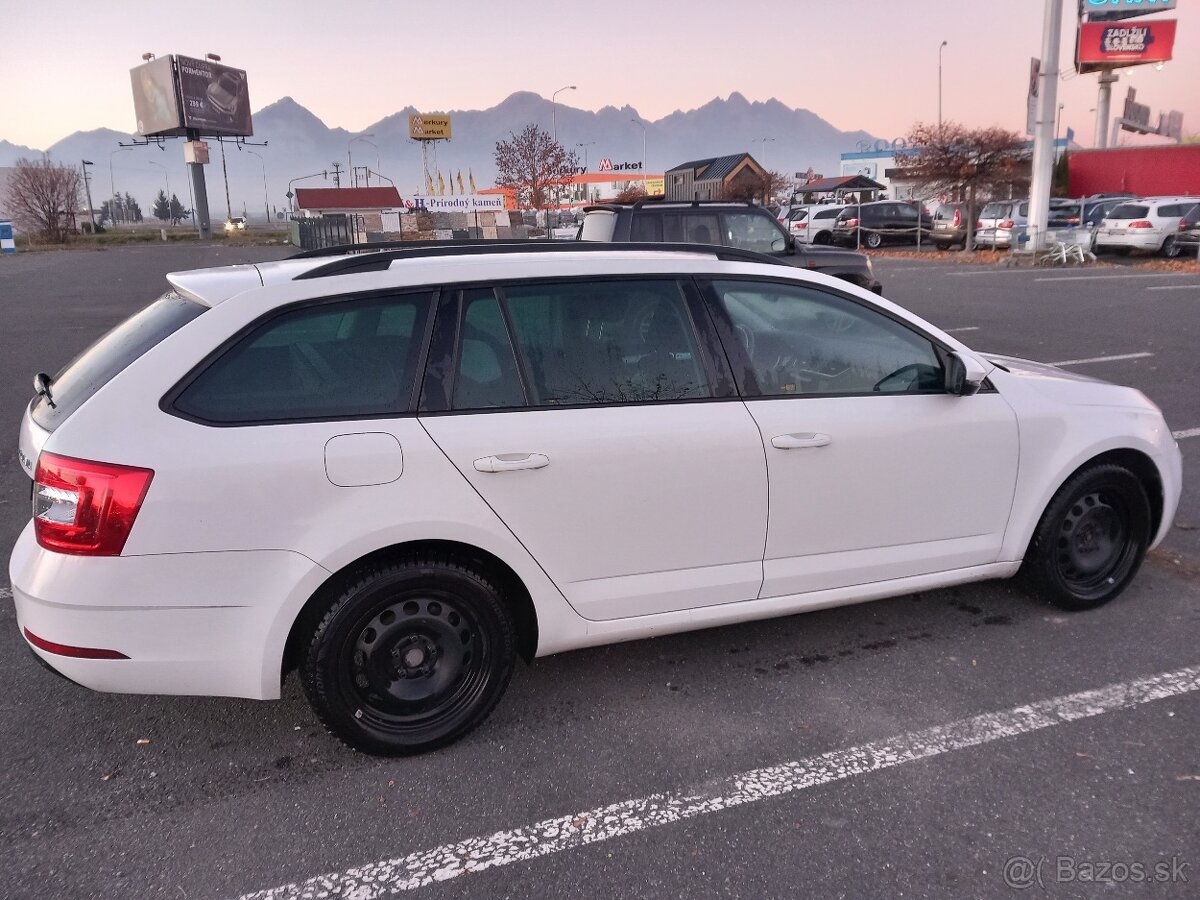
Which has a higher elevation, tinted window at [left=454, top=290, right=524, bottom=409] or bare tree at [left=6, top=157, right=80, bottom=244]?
bare tree at [left=6, top=157, right=80, bottom=244]

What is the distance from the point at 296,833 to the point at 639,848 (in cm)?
105

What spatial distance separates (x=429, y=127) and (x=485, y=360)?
91.7 meters

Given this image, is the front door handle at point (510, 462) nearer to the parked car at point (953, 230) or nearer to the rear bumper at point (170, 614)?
the rear bumper at point (170, 614)

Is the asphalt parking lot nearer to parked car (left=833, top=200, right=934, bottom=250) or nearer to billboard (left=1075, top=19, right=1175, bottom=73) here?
parked car (left=833, top=200, right=934, bottom=250)

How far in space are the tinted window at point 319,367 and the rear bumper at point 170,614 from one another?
0.47m

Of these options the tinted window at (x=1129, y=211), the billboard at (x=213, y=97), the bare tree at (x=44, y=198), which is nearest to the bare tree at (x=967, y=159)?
the tinted window at (x=1129, y=211)

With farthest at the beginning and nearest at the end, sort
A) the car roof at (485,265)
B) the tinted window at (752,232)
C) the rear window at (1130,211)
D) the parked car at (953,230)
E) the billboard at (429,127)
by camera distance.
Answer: the billboard at (429,127)
the parked car at (953,230)
the rear window at (1130,211)
the tinted window at (752,232)
the car roof at (485,265)

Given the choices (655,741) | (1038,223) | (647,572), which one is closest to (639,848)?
(655,741)

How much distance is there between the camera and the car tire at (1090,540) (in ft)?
12.5

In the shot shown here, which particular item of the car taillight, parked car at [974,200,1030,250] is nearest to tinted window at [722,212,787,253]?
the car taillight

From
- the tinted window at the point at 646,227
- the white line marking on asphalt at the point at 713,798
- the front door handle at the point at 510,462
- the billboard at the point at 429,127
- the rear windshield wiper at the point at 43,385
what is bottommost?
the white line marking on asphalt at the point at 713,798

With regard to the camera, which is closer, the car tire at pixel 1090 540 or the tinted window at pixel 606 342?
the tinted window at pixel 606 342

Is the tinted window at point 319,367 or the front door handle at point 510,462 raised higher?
the tinted window at point 319,367

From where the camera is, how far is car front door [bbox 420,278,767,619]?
2922mm
